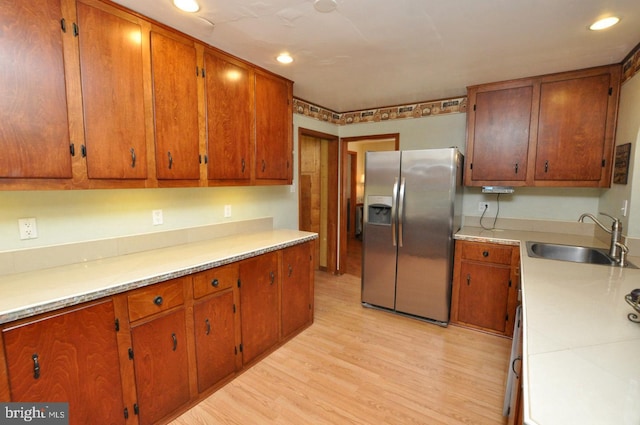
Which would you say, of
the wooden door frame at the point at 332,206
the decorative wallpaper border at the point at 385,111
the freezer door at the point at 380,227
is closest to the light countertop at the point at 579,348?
the freezer door at the point at 380,227

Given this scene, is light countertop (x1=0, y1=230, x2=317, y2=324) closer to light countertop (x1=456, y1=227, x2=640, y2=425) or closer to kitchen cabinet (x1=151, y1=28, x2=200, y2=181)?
kitchen cabinet (x1=151, y1=28, x2=200, y2=181)

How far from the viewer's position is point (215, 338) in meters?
1.99

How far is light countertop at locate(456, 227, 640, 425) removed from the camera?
2.36 ft

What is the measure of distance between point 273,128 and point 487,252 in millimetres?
2261

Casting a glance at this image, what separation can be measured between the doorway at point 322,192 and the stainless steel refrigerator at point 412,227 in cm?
123

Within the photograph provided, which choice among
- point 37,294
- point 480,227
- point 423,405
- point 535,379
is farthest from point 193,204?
point 480,227

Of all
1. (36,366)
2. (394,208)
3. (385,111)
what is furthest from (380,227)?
(36,366)

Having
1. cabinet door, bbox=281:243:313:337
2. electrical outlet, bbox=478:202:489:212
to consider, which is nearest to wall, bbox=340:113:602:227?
electrical outlet, bbox=478:202:489:212

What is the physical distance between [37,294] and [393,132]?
3.61 metres

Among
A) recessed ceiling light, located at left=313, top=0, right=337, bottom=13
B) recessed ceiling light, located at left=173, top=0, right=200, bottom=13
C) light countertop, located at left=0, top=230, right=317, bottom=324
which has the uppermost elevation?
recessed ceiling light, located at left=173, top=0, right=200, bottom=13

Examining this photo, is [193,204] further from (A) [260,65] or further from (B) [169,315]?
(A) [260,65]

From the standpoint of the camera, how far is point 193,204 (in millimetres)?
2477

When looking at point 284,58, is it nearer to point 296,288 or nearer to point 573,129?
point 296,288

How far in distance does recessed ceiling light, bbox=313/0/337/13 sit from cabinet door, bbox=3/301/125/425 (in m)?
1.85
